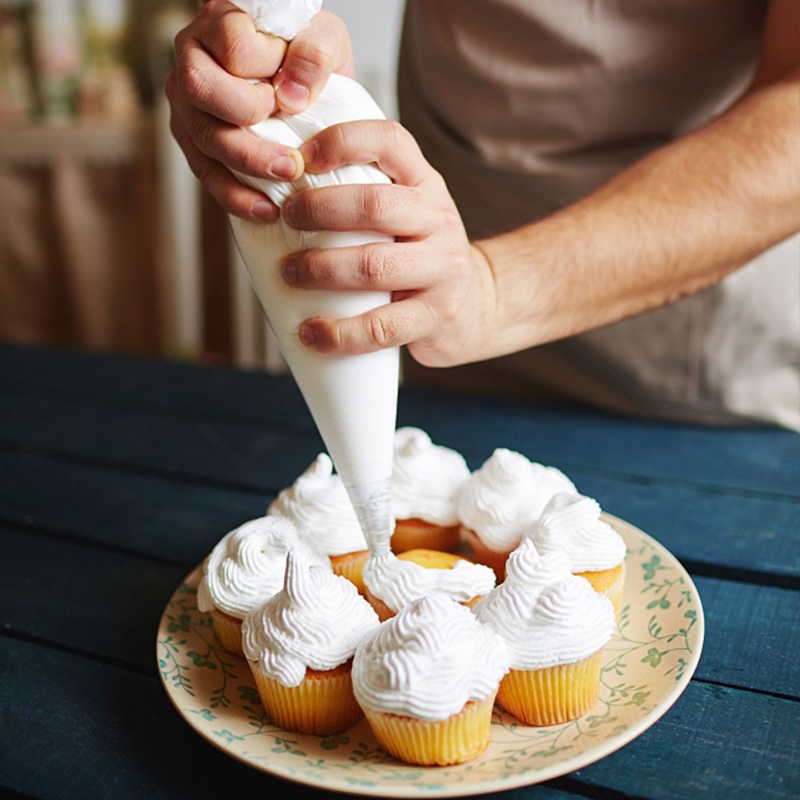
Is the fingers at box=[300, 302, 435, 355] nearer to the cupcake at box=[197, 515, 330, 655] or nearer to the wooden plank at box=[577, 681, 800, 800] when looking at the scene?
the cupcake at box=[197, 515, 330, 655]

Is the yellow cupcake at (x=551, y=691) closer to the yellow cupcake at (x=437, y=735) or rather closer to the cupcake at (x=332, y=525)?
the yellow cupcake at (x=437, y=735)

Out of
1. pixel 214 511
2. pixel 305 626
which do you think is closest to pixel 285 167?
pixel 305 626

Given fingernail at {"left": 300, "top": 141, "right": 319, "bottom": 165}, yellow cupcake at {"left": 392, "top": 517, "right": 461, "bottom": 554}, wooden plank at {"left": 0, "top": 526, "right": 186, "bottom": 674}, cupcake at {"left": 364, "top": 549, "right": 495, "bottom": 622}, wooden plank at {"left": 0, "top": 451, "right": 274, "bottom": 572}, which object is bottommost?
wooden plank at {"left": 0, "top": 451, "right": 274, "bottom": 572}

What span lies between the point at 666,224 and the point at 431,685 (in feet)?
2.06

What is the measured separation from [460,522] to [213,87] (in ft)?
1.82

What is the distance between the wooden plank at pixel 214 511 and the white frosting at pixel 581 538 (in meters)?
0.19

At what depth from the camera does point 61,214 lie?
330 cm

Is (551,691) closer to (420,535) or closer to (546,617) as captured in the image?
(546,617)

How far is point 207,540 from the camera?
1195 mm

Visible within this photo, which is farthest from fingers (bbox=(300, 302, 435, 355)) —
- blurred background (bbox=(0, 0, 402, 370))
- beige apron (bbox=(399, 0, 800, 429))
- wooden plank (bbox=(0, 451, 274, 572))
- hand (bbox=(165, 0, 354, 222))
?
blurred background (bbox=(0, 0, 402, 370))

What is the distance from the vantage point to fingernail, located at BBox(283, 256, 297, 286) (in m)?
0.79

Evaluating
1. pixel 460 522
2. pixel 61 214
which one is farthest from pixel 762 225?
pixel 61 214

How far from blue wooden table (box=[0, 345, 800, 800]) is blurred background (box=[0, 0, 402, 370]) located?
1.33 metres

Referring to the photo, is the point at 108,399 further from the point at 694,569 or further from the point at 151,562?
the point at 694,569
